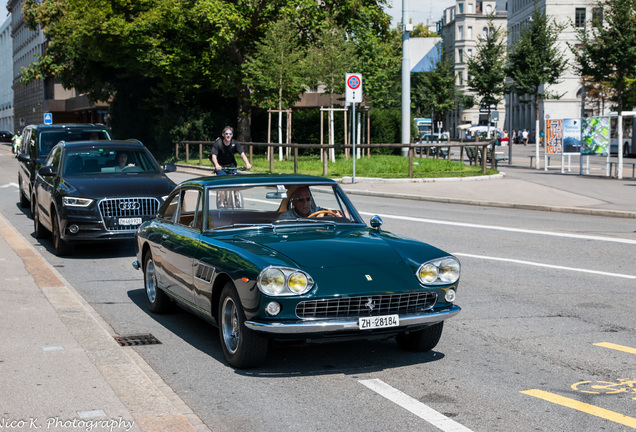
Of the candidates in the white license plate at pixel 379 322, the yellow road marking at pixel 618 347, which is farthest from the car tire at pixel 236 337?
the yellow road marking at pixel 618 347

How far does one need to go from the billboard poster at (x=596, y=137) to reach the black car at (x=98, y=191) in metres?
18.9

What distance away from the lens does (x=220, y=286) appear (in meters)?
6.56

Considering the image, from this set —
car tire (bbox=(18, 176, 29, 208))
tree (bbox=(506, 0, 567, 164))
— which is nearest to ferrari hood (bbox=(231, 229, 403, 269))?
car tire (bbox=(18, 176, 29, 208))

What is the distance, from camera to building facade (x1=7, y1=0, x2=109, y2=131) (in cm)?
8900

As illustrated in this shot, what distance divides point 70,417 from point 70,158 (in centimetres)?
924

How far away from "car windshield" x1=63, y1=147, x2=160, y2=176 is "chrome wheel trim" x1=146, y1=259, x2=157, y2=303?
508 cm

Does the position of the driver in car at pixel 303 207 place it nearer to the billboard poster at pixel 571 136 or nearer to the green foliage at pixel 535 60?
the billboard poster at pixel 571 136

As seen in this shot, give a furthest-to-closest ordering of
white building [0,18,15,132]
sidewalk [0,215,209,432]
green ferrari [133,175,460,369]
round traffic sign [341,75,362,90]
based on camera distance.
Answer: white building [0,18,15,132], round traffic sign [341,75,362,90], green ferrari [133,175,460,369], sidewalk [0,215,209,432]

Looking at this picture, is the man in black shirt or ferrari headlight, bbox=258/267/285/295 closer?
ferrari headlight, bbox=258/267/285/295

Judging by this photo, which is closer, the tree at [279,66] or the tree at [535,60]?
the tree at [279,66]

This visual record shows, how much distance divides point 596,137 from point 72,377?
2570cm

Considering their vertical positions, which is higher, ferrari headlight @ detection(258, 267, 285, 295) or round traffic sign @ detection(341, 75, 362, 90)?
round traffic sign @ detection(341, 75, 362, 90)

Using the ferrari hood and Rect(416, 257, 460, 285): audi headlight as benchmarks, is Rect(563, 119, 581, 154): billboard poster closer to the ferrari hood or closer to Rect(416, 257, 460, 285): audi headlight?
the ferrari hood

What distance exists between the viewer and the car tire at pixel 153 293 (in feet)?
27.2
